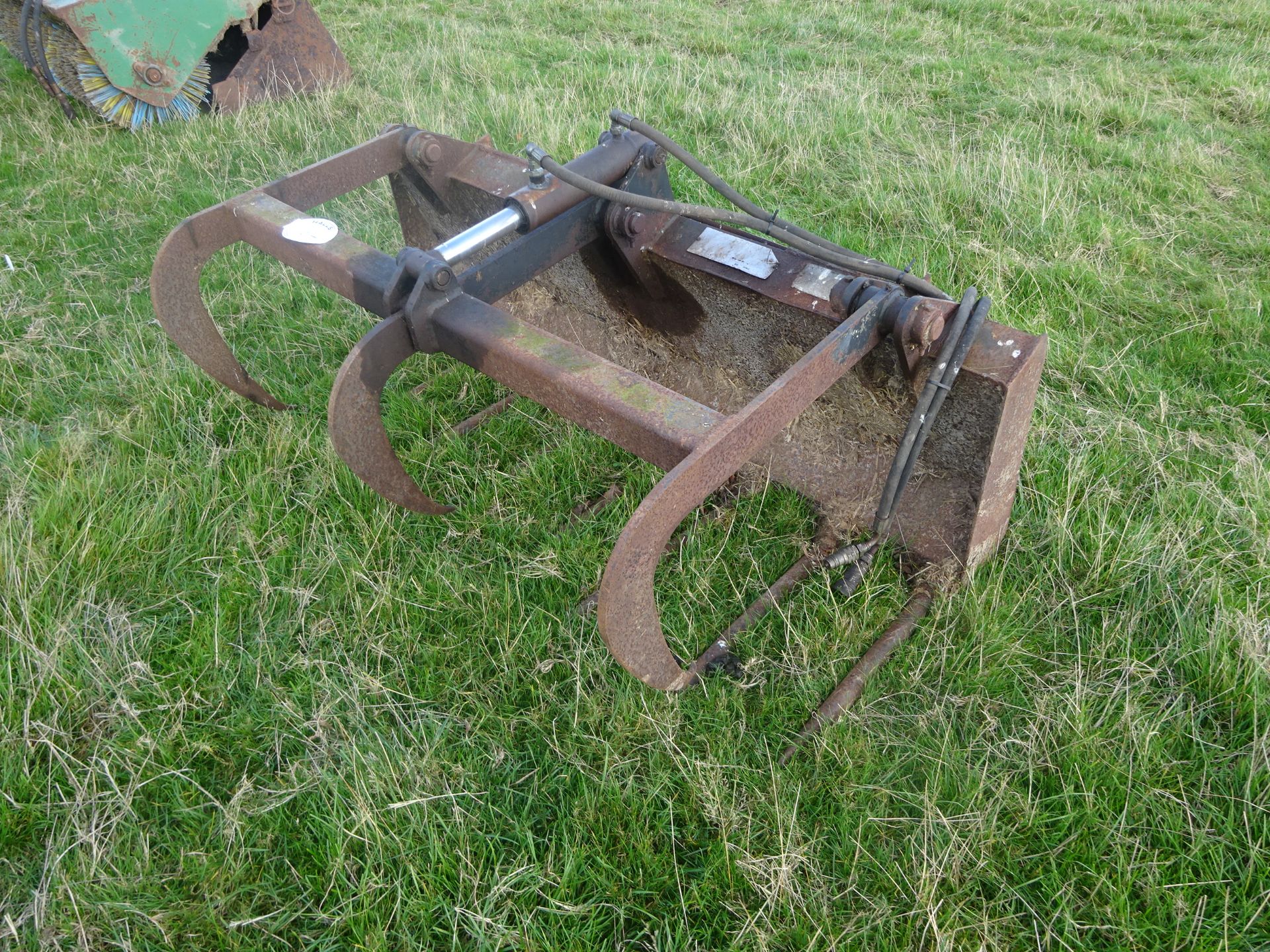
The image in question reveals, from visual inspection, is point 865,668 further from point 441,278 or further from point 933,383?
point 441,278

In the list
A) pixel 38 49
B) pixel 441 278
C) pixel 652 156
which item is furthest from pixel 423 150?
pixel 38 49

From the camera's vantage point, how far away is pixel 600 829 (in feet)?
5.82

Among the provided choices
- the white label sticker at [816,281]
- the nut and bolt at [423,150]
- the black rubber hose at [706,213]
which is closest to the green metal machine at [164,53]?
the nut and bolt at [423,150]

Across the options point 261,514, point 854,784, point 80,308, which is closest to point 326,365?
point 261,514

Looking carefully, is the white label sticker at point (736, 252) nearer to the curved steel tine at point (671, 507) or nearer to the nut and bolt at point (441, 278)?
the curved steel tine at point (671, 507)

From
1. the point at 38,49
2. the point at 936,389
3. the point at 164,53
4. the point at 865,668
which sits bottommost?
the point at 865,668

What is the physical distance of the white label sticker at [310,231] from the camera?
7.10 feet

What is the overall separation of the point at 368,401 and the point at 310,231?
537 mm

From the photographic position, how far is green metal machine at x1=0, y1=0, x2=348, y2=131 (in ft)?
15.6

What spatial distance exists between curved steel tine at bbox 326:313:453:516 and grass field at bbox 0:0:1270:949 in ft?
1.26

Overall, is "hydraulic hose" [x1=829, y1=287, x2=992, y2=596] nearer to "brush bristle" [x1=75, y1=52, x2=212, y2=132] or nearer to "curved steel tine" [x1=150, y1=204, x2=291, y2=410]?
"curved steel tine" [x1=150, y1=204, x2=291, y2=410]

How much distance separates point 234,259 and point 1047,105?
14.4ft

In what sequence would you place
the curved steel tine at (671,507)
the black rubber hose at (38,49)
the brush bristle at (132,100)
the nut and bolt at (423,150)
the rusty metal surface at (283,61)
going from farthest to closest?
the rusty metal surface at (283,61), the brush bristle at (132,100), the black rubber hose at (38,49), the nut and bolt at (423,150), the curved steel tine at (671,507)

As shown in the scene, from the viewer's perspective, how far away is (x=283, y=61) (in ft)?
17.9
